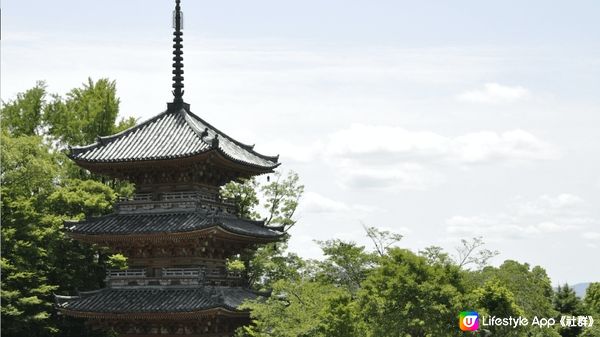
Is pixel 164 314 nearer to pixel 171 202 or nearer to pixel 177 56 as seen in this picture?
pixel 171 202

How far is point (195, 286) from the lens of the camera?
3988 centimetres

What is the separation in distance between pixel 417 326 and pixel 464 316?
2.19m

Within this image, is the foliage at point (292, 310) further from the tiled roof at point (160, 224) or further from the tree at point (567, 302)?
the tree at point (567, 302)

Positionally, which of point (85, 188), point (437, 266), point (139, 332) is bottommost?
point (139, 332)

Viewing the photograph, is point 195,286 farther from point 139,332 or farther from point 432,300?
point 432,300

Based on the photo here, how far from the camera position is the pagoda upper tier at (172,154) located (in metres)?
40.5

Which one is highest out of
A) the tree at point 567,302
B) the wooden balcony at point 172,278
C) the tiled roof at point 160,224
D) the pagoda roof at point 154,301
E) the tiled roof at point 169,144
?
the tiled roof at point 169,144

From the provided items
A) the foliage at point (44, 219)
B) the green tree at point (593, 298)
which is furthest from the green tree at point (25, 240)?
the green tree at point (593, 298)

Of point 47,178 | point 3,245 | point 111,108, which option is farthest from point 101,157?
point 111,108

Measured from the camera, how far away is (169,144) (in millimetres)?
41438

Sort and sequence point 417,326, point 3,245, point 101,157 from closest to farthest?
point 417,326, point 101,157, point 3,245

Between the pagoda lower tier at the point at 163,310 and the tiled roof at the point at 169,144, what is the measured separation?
603 centimetres

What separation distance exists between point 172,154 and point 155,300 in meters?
6.47

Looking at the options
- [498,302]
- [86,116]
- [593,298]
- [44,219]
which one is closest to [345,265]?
[498,302]
